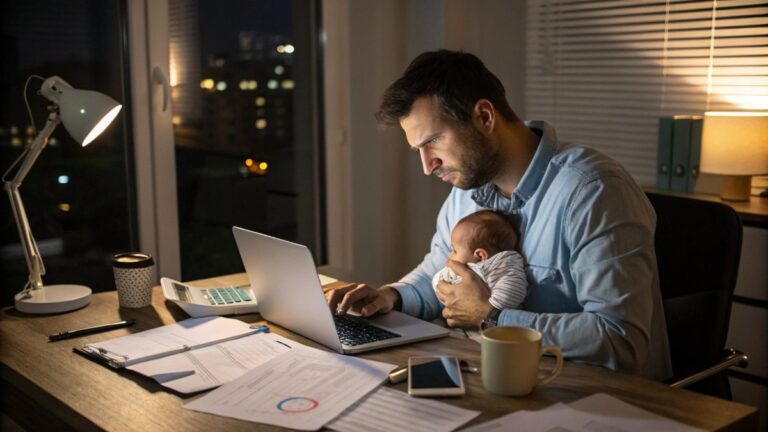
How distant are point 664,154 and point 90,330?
2.26 metres

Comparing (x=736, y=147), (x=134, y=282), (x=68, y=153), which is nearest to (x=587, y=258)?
(x=134, y=282)

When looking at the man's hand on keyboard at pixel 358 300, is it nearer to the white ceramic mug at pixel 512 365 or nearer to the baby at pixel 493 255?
the baby at pixel 493 255

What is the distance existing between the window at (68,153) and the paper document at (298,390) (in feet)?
6.35

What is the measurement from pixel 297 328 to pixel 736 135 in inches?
72.7

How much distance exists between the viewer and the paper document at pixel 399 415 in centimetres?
132

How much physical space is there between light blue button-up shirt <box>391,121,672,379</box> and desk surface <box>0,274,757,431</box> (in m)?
0.11

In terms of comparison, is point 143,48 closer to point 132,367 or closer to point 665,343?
point 132,367

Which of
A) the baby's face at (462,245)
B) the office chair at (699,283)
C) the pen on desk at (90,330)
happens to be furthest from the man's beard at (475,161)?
the pen on desk at (90,330)

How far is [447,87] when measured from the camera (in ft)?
6.44

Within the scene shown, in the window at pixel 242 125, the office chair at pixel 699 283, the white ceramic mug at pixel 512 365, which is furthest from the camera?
the window at pixel 242 125

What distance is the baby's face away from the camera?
1.97 meters

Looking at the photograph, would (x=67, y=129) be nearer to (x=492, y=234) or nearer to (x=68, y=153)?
(x=492, y=234)

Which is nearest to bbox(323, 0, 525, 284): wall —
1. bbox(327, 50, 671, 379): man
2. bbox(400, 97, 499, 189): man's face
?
bbox(327, 50, 671, 379): man

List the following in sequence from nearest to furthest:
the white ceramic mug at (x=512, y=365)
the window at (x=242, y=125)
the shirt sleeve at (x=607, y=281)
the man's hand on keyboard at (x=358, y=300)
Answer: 1. the white ceramic mug at (x=512, y=365)
2. the shirt sleeve at (x=607, y=281)
3. the man's hand on keyboard at (x=358, y=300)
4. the window at (x=242, y=125)
